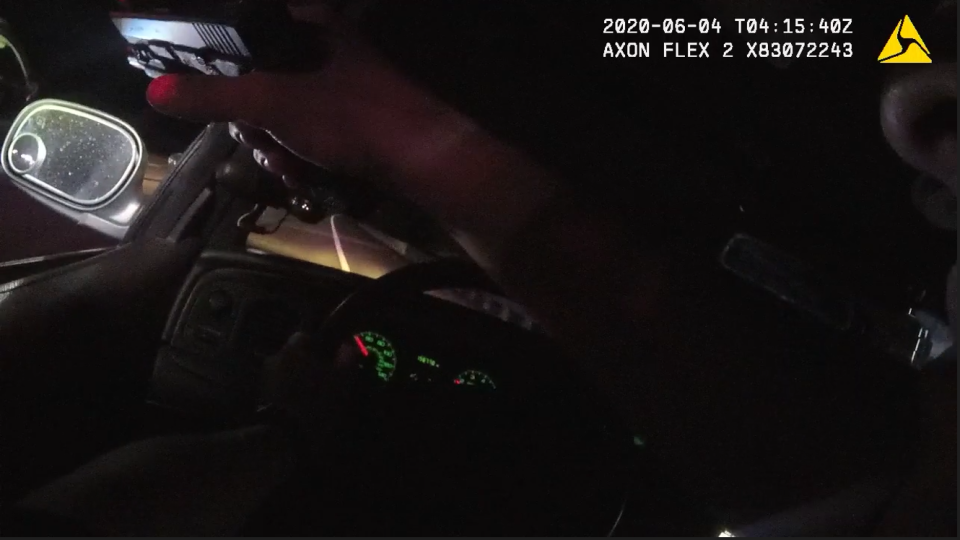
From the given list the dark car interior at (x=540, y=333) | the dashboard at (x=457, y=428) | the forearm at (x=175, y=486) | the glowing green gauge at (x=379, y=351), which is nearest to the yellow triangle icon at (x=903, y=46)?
the dark car interior at (x=540, y=333)

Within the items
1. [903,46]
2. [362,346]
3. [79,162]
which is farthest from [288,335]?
[903,46]

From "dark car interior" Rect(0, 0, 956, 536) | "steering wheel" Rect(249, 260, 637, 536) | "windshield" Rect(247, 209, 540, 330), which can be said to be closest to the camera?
"dark car interior" Rect(0, 0, 956, 536)

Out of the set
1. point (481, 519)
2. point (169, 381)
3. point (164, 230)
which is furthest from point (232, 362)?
point (481, 519)

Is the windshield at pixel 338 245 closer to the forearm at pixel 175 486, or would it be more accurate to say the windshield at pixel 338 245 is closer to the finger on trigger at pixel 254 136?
the finger on trigger at pixel 254 136

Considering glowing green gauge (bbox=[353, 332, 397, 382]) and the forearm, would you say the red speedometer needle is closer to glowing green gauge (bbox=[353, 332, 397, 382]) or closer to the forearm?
glowing green gauge (bbox=[353, 332, 397, 382])

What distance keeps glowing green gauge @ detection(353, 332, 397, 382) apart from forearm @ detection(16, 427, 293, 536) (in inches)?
5.6

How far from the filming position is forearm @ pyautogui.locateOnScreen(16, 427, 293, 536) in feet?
2.07

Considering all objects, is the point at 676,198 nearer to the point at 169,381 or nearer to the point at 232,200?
the point at 232,200

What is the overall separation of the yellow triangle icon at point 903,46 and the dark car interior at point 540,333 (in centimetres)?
4

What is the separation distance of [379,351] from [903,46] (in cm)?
70

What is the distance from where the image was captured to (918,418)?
0.53 metres

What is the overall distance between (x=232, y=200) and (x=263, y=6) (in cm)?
36

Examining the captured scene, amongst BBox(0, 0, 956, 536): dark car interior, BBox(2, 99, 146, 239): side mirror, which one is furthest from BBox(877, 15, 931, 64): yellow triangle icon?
BBox(2, 99, 146, 239): side mirror

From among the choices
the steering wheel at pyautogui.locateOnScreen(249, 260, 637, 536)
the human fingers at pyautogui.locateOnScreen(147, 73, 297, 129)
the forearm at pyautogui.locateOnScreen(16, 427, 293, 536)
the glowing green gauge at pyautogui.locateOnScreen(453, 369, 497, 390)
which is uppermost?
the human fingers at pyautogui.locateOnScreen(147, 73, 297, 129)
